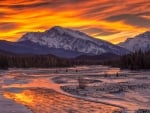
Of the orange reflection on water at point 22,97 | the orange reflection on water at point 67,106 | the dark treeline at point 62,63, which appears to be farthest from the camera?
the dark treeline at point 62,63

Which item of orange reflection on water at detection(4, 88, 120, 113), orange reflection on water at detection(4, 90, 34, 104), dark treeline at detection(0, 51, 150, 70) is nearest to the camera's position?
orange reflection on water at detection(4, 88, 120, 113)

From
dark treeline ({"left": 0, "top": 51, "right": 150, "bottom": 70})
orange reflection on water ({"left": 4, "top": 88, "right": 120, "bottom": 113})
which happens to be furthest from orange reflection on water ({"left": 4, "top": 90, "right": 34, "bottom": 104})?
dark treeline ({"left": 0, "top": 51, "right": 150, "bottom": 70})

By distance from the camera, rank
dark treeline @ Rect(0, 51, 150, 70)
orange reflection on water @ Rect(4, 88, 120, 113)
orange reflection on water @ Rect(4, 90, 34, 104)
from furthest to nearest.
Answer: dark treeline @ Rect(0, 51, 150, 70)
orange reflection on water @ Rect(4, 90, 34, 104)
orange reflection on water @ Rect(4, 88, 120, 113)

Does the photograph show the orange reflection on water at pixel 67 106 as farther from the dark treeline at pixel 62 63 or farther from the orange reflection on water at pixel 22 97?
the dark treeline at pixel 62 63

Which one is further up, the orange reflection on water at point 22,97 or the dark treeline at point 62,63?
the dark treeline at point 62,63

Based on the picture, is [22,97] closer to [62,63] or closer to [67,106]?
[67,106]

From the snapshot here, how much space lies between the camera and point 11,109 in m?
26.5

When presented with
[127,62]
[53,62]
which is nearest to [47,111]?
[127,62]

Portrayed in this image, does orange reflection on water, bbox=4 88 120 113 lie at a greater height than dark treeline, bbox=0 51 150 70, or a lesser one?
lesser

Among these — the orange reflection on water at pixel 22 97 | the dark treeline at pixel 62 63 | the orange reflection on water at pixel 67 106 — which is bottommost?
the orange reflection on water at pixel 67 106

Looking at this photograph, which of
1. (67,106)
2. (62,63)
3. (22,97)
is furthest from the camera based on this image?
(62,63)

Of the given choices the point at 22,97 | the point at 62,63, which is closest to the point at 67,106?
the point at 22,97

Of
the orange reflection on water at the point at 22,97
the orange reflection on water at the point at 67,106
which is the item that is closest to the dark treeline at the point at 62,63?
the orange reflection on water at the point at 22,97

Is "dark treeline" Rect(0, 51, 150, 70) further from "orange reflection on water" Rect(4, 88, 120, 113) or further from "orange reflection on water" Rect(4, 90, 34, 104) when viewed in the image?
"orange reflection on water" Rect(4, 88, 120, 113)
